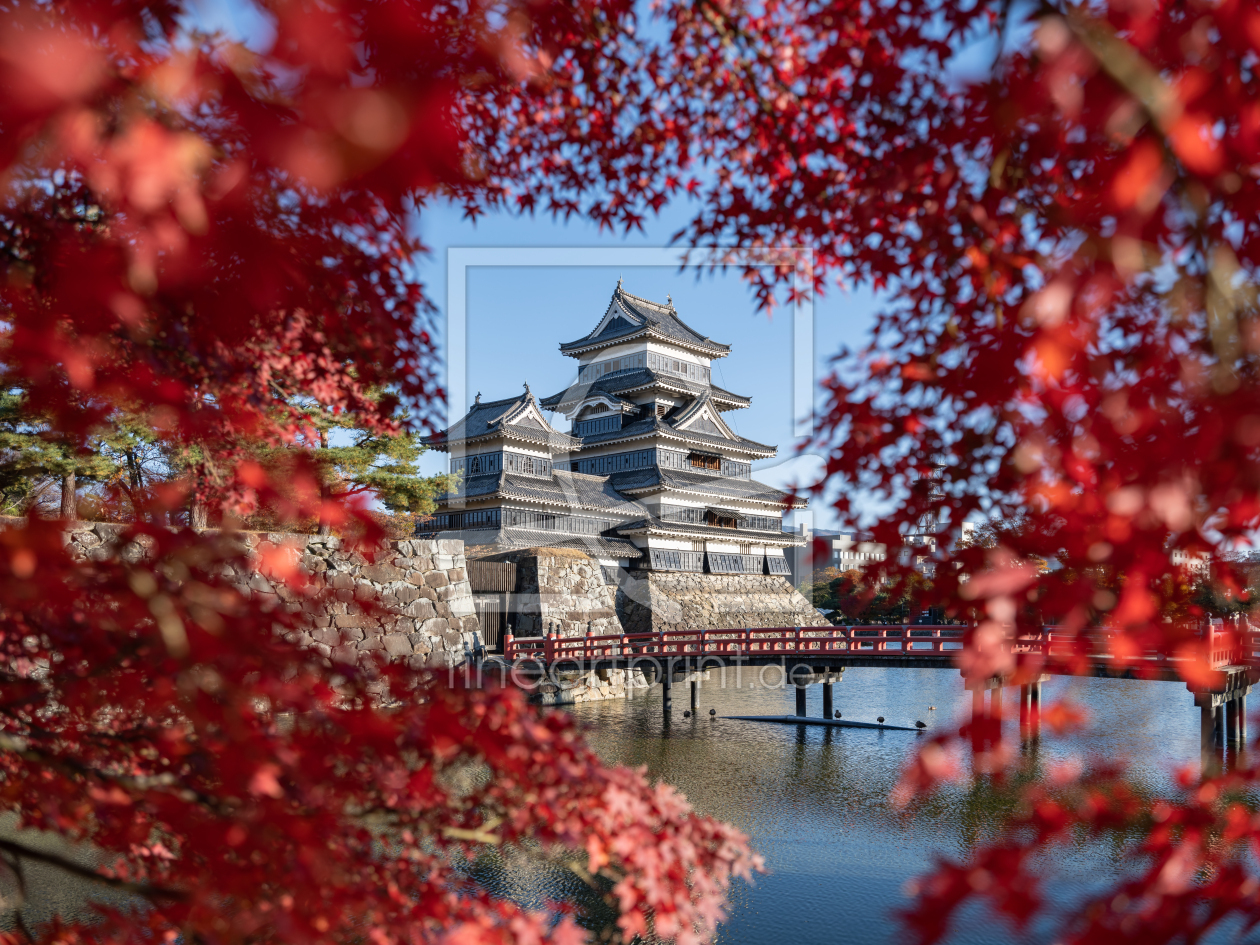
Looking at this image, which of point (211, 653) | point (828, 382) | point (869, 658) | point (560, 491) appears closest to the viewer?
point (211, 653)

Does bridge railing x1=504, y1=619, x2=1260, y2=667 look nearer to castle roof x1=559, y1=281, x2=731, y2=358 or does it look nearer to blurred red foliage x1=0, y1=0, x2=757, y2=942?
blurred red foliage x1=0, y1=0, x2=757, y2=942

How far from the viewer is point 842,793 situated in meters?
10.9

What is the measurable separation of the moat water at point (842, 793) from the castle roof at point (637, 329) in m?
14.1

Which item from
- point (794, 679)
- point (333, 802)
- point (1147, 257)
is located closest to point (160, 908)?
point (333, 802)

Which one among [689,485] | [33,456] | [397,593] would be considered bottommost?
[397,593]

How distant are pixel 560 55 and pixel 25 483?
535 inches

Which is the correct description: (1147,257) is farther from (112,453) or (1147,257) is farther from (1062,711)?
(112,453)

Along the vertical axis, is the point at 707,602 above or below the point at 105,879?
below

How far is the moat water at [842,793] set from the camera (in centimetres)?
707

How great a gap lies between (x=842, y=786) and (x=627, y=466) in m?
18.6

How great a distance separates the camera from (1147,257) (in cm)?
165

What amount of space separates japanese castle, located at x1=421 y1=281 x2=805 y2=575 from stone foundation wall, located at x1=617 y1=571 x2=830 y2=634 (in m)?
0.53

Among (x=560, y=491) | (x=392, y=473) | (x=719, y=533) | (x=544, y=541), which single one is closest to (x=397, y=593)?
(x=392, y=473)

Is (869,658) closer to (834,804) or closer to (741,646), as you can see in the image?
(741,646)
